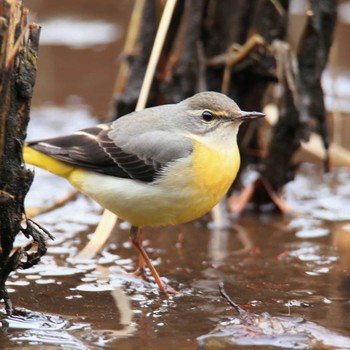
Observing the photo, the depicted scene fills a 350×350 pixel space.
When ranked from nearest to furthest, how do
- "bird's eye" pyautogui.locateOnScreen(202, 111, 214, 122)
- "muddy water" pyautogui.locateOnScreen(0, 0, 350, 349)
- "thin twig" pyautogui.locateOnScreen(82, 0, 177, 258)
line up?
"muddy water" pyautogui.locateOnScreen(0, 0, 350, 349), "bird's eye" pyautogui.locateOnScreen(202, 111, 214, 122), "thin twig" pyautogui.locateOnScreen(82, 0, 177, 258)

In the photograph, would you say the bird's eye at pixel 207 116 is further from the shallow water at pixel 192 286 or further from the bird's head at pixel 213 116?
the shallow water at pixel 192 286

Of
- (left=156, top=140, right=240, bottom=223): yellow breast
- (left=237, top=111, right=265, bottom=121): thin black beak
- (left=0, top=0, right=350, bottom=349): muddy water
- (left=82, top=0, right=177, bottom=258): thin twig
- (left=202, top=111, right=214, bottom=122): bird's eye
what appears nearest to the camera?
(left=0, top=0, right=350, bottom=349): muddy water

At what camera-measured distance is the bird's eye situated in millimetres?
6824

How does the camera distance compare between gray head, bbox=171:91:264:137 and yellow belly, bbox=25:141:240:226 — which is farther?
gray head, bbox=171:91:264:137

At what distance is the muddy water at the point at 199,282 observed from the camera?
213 inches

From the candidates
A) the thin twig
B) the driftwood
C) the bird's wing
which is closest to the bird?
the bird's wing

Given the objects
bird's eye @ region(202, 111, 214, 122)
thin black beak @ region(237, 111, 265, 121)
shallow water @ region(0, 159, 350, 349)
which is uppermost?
thin black beak @ region(237, 111, 265, 121)

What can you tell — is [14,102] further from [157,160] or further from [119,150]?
[119,150]

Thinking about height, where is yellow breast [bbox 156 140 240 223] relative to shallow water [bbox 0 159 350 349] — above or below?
above

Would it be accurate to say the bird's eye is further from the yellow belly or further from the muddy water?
the muddy water

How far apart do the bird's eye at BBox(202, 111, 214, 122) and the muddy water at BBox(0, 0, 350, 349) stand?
4.06ft

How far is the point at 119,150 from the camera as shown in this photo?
6922 mm

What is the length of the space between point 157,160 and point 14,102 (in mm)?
1839

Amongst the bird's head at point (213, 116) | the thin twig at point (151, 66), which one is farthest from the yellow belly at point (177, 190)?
the thin twig at point (151, 66)
